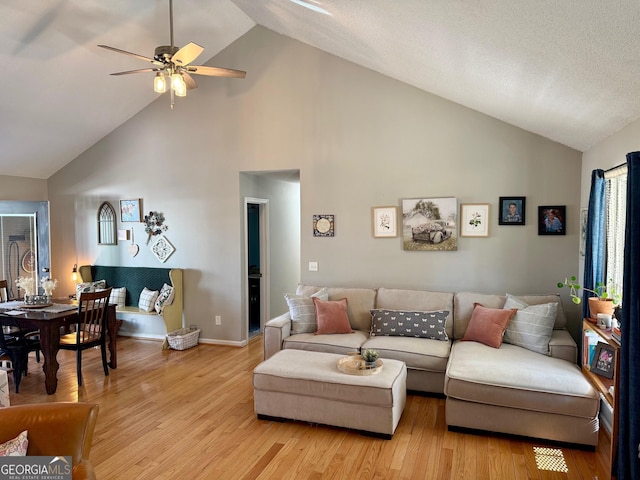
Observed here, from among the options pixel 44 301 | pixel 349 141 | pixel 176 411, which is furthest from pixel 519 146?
pixel 44 301

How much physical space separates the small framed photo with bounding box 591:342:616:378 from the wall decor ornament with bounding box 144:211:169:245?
511 centimetres

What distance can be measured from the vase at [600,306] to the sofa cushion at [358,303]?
211 cm

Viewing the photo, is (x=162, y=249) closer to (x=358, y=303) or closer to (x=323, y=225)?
(x=323, y=225)

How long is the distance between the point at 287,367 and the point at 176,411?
1.12m

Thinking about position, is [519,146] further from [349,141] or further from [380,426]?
[380,426]

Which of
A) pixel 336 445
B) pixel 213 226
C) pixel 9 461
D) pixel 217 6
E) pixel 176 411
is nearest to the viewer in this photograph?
pixel 9 461

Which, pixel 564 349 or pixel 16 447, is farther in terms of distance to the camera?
pixel 564 349

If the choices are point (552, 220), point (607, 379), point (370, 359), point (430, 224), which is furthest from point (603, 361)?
point (430, 224)

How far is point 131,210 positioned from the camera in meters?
6.05

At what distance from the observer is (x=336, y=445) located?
314 centimetres

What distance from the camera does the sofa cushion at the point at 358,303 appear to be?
468cm

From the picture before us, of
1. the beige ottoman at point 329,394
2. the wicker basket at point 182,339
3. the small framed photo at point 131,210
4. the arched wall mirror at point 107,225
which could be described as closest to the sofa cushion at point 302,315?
the beige ottoman at point 329,394

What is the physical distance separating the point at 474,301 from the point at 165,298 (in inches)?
152

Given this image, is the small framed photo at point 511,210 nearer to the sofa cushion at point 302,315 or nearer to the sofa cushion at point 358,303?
the sofa cushion at point 358,303
